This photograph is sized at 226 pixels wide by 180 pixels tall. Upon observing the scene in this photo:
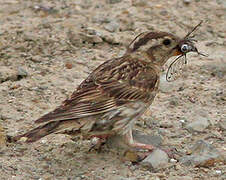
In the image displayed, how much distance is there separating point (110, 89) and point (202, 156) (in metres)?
1.15

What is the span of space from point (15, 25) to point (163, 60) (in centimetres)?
299

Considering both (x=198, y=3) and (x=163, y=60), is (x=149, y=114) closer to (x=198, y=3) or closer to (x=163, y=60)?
(x=163, y=60)

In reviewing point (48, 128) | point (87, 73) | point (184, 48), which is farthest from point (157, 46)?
point (48, 128)

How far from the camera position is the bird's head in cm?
692

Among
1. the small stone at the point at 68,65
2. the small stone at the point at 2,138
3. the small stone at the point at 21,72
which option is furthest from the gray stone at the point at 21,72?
the small stone at the point at 2,138

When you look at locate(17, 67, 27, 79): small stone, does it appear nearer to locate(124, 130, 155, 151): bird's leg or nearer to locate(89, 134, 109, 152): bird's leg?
locate(89, 134, 109, 152): bird's leg

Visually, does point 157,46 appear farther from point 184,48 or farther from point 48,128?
point 48,128

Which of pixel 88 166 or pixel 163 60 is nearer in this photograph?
pixel 88 166

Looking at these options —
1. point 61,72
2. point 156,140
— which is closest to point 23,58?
point 61,72

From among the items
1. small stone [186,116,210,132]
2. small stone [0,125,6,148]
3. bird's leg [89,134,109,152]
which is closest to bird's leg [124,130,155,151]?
bird's leg [89,134,109,152]

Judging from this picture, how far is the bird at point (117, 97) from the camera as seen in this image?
6.02 meters

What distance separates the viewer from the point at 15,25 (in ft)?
30.2

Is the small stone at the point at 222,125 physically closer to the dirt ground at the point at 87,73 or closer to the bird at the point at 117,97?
the dirt ground at the point at 87,73

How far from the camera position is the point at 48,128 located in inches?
233
